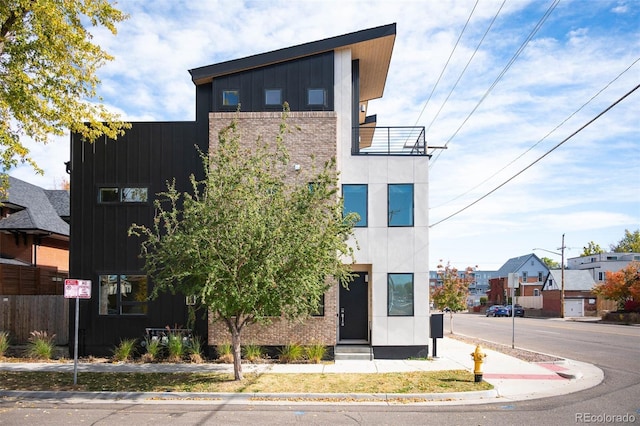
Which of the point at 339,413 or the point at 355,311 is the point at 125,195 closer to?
the point at 355,311

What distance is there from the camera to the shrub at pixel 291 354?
663 inches

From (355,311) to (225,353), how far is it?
4.61 m

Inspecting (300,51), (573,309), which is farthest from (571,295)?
(300,51)

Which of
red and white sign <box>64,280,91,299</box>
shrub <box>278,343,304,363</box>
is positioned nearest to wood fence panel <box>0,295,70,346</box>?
red and white sign <box>64,280,91,299</box>

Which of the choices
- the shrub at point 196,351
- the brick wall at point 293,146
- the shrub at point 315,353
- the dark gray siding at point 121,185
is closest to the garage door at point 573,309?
the brick wall at point 293,146

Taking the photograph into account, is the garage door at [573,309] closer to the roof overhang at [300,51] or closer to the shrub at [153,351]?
the roof overhang at [300,51]

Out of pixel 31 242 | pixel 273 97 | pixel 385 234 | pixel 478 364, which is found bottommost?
pixel 478 364

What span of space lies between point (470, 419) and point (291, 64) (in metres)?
12.5

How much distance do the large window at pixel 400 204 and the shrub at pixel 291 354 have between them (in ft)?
16.4

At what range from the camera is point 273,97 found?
61.2 feet

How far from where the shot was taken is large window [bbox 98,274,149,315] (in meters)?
18.1

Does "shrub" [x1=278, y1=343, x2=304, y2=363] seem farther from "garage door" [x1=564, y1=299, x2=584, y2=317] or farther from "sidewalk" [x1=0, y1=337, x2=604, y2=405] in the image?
"garage door" [x1=564, y1=299, x2=584, y2=317]

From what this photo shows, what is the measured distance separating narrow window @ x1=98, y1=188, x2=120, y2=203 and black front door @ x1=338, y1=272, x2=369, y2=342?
8.10m

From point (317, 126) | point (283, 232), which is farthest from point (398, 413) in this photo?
point (317, 126)
